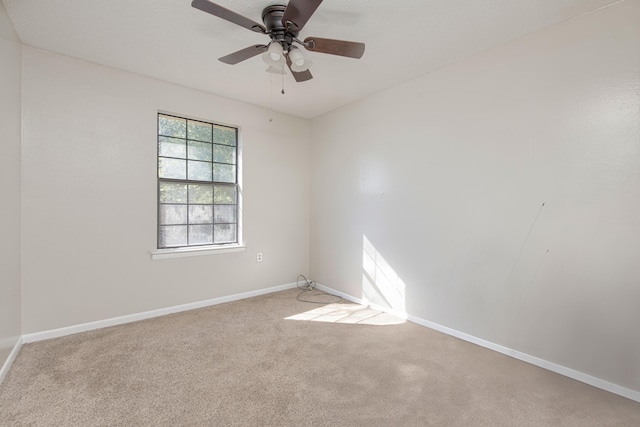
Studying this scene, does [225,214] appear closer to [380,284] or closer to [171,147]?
[171,147]

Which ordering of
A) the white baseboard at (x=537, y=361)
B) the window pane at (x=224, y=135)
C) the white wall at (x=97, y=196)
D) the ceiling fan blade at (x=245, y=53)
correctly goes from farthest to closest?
the window pane at (x=224, y=135) → the white wall at (x=97, y=196) → the ceiling fan blade at (x=245, y=53) → the white baseboard at (x=537, y=361)

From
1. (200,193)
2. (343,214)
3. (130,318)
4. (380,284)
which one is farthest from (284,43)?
(130,318)

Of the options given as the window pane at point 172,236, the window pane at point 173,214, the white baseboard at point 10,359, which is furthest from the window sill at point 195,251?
the white baseboard at point 10,359

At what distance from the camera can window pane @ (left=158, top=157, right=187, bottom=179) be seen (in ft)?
11.0

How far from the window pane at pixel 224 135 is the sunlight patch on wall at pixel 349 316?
235cm

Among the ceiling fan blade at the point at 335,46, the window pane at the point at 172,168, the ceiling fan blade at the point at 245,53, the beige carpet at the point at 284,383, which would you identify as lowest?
the beige carpet at the point at 284,383

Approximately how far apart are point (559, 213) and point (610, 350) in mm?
973

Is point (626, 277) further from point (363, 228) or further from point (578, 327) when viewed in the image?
point (363, 228)

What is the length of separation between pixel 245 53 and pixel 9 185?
6.83ft

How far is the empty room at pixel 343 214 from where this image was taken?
6.32 feet

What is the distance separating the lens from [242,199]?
389 centimetres

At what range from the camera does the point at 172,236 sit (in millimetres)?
3436

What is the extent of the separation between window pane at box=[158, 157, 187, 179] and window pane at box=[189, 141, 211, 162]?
0.50 feet

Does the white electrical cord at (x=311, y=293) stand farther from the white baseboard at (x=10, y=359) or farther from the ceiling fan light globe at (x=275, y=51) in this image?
the ceiling fan light globe at (x=275, y=51)
